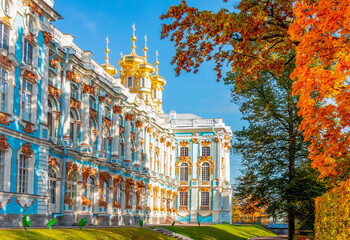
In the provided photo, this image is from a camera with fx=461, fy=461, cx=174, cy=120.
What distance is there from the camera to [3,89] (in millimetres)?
18531

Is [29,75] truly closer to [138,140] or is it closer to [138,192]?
[138,140]

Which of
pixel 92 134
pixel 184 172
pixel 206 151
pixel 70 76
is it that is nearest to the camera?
pixel 70 76

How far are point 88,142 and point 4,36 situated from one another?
11.1 metres

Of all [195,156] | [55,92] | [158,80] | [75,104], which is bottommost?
[195,156]

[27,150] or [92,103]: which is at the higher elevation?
[92,103]

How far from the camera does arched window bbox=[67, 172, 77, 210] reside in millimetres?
27141

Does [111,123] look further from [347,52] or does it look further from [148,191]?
[347,52]

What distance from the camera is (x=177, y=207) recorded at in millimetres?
54594

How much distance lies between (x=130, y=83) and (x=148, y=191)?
49.2 ft

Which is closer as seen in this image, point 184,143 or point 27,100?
point 27,100

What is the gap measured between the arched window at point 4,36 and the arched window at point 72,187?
10.6m

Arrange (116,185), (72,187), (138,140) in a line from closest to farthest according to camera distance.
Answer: (72,187), (116,185), (138,140)

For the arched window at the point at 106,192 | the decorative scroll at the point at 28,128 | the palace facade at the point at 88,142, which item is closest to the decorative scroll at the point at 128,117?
the palace facade at the point at 88,142

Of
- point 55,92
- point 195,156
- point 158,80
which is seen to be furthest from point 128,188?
point 158,80
